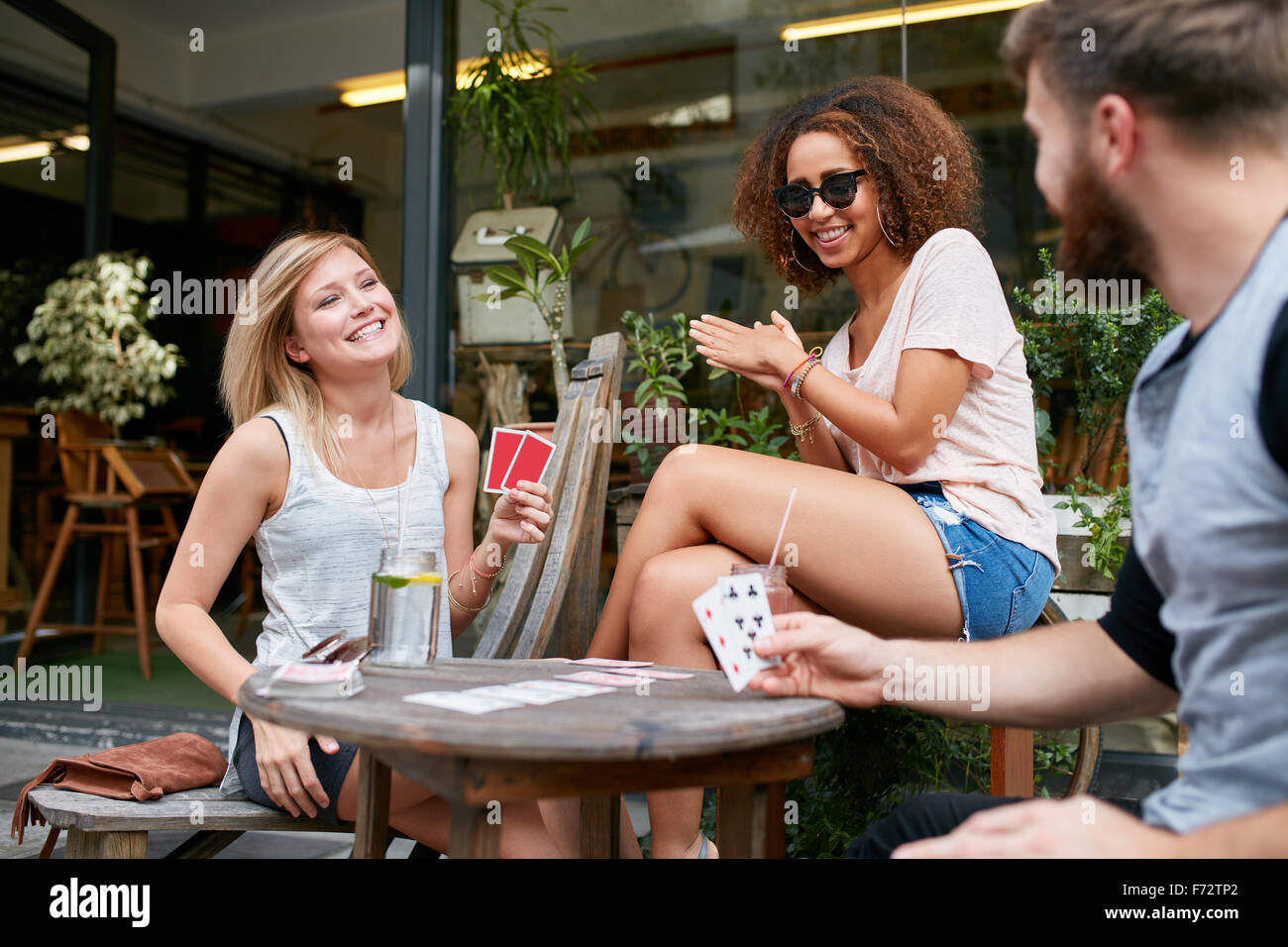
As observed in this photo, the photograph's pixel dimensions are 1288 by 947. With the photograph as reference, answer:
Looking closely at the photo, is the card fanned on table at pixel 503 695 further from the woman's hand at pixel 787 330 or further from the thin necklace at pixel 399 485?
the woman's hand at pixel 787 330

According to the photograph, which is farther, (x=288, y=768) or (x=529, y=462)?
(x=529, y=462)

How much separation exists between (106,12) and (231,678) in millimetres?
5646

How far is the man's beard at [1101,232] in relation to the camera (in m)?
0.95

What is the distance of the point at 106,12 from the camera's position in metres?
5.73

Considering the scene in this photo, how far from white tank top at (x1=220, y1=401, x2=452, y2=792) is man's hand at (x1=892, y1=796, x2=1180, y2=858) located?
3.49 ft

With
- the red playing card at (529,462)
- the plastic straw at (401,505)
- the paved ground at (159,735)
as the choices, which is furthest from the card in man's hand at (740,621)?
the paved ground at (159,735)

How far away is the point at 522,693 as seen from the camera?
118cm

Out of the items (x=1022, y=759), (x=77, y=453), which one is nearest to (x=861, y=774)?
(x=1022, y=759)

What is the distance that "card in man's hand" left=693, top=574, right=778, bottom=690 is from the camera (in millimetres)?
1212

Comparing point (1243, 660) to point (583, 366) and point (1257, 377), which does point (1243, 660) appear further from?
point (583, 366)

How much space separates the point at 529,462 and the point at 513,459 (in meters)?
0.03

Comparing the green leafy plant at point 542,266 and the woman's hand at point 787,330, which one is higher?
the green leafy plant at point 542,266

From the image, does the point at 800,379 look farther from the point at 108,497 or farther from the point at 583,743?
the point at 108,497
